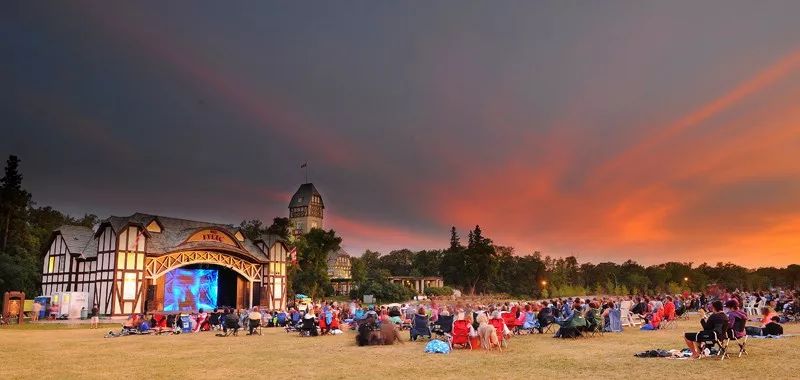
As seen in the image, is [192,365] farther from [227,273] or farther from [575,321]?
[227,273]

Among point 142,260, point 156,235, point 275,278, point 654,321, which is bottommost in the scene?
point 654,321

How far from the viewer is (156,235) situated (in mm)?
40094

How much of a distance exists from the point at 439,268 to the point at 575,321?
3398 inches

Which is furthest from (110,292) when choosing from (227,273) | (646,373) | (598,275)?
(598,275)

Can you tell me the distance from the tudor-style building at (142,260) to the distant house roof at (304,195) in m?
77.4

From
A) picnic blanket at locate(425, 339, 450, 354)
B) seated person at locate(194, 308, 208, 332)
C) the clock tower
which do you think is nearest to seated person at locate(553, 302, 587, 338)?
picnic blanket at locate(425, 339, 450, 354)

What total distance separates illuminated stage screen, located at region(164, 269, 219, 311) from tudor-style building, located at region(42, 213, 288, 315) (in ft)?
1.98

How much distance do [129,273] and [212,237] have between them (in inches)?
277

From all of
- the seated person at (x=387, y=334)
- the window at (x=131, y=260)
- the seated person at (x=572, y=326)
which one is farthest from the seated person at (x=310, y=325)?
the window at (x=131, y=260)

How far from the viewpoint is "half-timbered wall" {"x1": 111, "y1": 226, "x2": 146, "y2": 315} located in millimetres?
36250

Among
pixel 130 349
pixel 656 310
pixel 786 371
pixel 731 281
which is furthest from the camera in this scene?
pixel 731 281

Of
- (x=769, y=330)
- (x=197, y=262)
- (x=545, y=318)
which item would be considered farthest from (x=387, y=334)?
(x=197, y=262)

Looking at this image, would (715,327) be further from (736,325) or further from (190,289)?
(190,289)

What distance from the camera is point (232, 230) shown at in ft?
151
